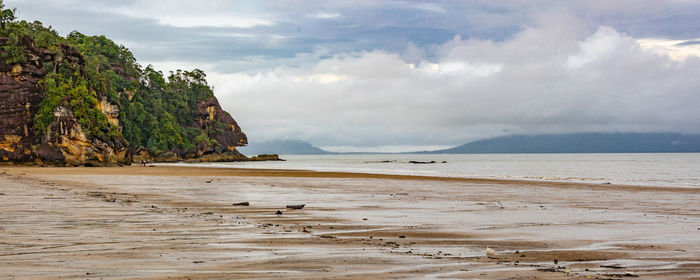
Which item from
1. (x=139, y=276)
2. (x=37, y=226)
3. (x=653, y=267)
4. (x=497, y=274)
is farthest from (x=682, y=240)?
(x=37, y=226)

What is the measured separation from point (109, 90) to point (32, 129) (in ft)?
78.3

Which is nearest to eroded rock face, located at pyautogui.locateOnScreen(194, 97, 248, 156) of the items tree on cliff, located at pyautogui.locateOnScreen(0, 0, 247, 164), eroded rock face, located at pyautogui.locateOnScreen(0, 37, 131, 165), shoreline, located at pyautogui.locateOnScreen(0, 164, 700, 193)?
tree on cliff, located at pyautogui.locateOnScreen(0, 0, 247, 164)

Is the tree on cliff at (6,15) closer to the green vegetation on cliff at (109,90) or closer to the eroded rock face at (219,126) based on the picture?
the green vegetation on cliff at (109,90)

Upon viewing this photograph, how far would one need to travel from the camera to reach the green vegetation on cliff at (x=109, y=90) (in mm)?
87125

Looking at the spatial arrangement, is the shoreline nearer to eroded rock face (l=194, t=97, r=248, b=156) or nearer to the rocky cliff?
the rocky cliff

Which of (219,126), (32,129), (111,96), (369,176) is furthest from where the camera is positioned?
(219,126)

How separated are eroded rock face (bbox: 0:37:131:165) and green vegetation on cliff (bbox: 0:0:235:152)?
884 millimetres

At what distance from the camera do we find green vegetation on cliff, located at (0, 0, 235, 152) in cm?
8712

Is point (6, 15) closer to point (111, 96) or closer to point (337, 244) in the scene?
point (111, 96)

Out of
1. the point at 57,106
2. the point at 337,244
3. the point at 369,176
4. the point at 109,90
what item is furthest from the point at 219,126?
the point at 337,244

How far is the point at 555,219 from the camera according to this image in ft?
44.6

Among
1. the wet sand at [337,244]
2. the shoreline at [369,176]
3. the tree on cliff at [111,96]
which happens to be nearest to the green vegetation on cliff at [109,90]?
the tree on cliff at [111,96]

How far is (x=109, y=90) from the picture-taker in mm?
107188

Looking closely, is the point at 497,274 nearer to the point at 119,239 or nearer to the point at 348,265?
the point at 348,265
